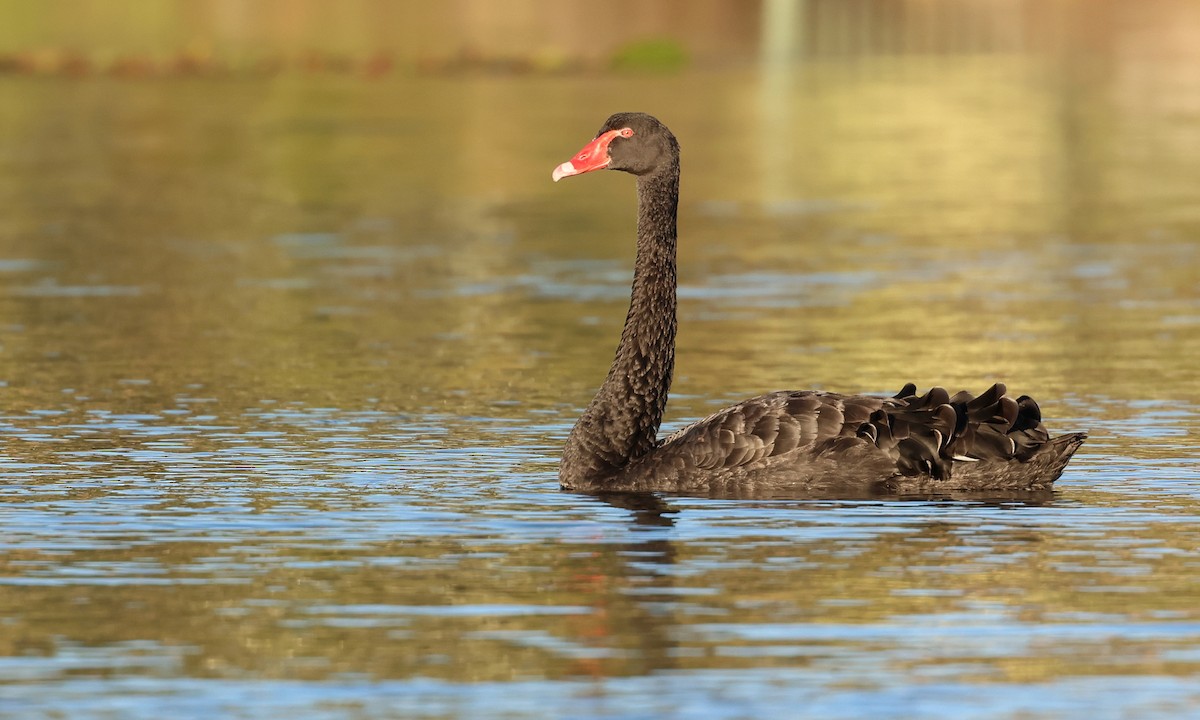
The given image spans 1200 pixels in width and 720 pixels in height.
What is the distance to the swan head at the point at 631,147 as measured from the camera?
14.5m

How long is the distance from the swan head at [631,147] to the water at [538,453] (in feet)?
6.33

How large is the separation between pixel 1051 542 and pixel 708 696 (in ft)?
11.9

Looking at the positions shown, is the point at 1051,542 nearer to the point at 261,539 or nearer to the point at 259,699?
the point at 261,539

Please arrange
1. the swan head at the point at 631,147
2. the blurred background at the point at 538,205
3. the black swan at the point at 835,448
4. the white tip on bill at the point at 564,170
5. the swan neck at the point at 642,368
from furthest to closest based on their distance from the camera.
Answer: the blurred background at the point at 538,205 → the swan head at the point at 631,147 → the swan neck at the point at 642,368 → the white tip on bill at the point at 564,170 → the black swan at the point at 835,448

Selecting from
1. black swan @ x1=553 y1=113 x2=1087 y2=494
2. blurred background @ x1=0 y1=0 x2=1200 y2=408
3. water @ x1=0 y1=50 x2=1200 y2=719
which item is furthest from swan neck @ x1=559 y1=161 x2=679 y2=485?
blurred background @ x1=0 y1=0 x2=1200 y2=408

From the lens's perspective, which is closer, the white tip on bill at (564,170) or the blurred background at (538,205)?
the white tip on bill at (564,170)

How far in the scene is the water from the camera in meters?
9.56

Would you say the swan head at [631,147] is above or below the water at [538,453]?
above

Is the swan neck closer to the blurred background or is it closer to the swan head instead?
the swan head

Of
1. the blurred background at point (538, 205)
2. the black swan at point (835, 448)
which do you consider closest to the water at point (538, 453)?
the blurred background at point (538, 205)

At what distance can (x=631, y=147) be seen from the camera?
48.3 ft

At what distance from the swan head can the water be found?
1.93 metres

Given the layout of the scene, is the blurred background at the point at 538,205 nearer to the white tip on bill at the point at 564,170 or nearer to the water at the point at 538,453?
the water at the point at 538,453

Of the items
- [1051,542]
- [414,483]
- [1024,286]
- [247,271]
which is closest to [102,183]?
[247,271]
